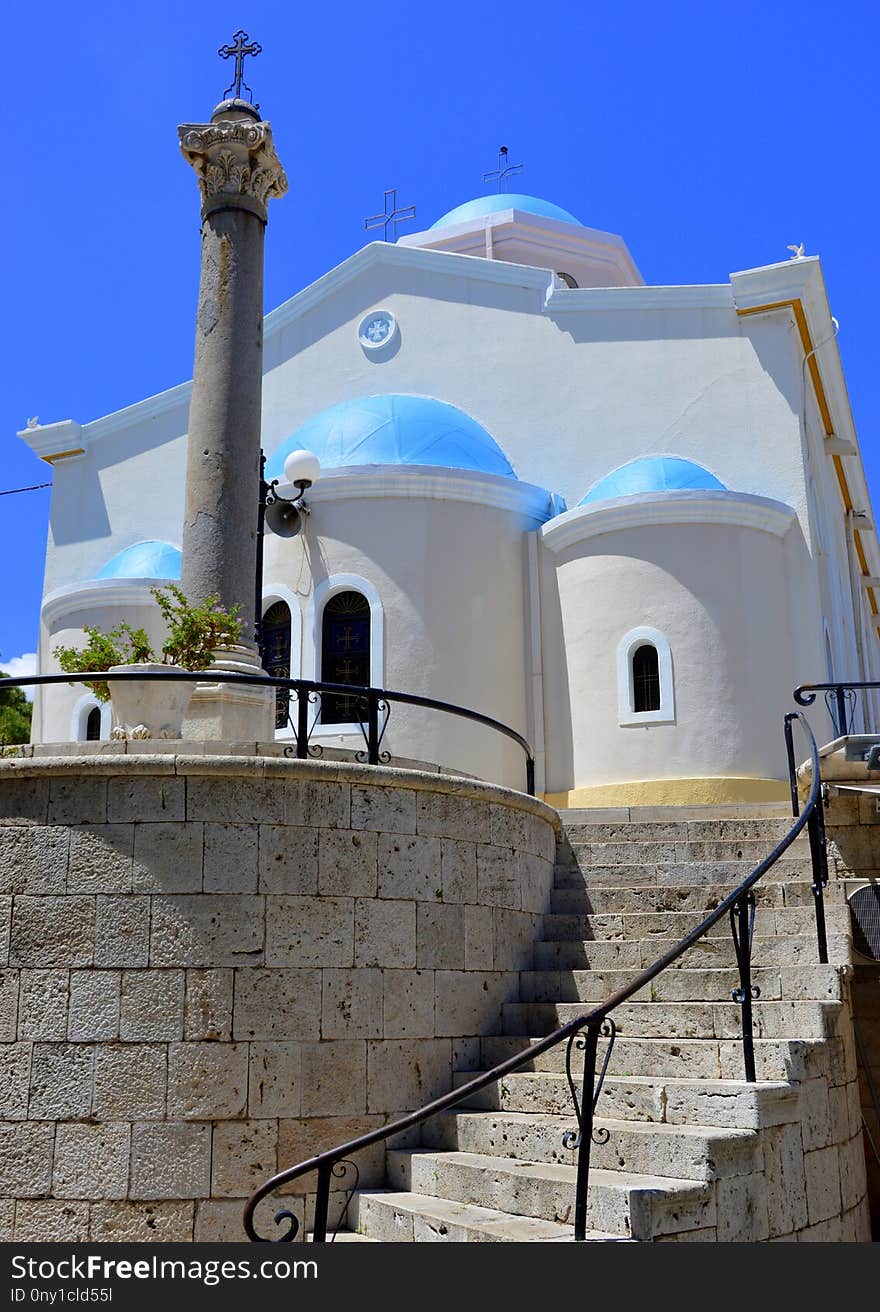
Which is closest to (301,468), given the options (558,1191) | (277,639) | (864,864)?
(277,639)

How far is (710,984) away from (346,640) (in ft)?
27.0

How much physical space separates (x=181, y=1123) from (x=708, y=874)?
417 cm

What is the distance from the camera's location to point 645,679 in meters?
15.0

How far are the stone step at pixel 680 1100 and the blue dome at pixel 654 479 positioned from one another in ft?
30.6

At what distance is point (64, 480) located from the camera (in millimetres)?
20312

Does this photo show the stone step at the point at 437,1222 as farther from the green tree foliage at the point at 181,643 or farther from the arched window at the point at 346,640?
the arched window at the point at 346,640

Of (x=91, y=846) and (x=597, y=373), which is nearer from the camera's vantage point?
(x=91, y=846)

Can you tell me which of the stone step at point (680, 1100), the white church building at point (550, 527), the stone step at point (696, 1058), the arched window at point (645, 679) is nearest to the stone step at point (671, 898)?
the stone step at point (696, 1058)

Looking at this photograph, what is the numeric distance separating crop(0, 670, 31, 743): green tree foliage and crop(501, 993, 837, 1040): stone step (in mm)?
15980

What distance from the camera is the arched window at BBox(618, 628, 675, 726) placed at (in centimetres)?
1473

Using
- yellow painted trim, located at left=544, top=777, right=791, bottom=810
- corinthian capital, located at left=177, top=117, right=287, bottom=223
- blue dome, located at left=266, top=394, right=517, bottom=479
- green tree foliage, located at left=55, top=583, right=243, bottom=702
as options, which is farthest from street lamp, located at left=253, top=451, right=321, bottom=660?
yellow painted trim, located at left=544, top=777, right=791, bottom=810

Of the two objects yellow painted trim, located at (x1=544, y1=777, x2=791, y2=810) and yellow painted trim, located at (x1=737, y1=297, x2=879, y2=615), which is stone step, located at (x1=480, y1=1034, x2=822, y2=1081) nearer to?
yellow painted trim, located at (x1=544, y1=777, x2=791, y2=810)

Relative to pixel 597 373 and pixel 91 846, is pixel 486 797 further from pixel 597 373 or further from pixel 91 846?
pixel 597 373

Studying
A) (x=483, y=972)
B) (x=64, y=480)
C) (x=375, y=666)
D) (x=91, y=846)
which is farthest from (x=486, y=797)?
(x=64, y=480)
